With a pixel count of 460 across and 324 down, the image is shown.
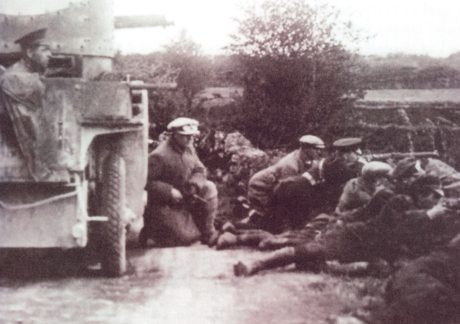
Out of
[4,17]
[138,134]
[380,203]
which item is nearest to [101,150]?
[138,134]

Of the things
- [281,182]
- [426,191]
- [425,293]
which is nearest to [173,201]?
[281,182]

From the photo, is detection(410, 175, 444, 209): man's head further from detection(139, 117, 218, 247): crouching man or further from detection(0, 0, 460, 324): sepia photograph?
detection(139, 117, 218, 247): crouching man

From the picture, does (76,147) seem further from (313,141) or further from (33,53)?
(313,141)

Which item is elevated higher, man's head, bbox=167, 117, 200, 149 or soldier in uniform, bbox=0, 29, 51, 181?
soldier in uniform, bbox=0, 29, 51, 181

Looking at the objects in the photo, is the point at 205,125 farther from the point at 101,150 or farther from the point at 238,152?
the point at 101,150

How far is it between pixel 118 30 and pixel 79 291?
6.08ft

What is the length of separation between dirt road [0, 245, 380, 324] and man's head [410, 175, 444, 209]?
0.56 meters

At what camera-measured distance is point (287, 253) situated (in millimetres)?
4156

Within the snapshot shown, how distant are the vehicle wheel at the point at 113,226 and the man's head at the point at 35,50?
2.46ft

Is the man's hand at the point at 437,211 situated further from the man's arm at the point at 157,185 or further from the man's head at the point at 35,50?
the man's head at the point at 35,50

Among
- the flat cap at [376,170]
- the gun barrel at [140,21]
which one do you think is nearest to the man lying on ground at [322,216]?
the flat cap at [376,170]

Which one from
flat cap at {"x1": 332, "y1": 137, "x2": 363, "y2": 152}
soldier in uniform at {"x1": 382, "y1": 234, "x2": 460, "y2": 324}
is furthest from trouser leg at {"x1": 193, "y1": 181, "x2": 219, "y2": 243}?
soldier in uniform at {"x1": 382, "y1": 234, "x2": 460, "y2": 324}

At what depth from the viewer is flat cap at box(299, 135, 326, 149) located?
4.79 meters

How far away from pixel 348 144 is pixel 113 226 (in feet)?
4.96
